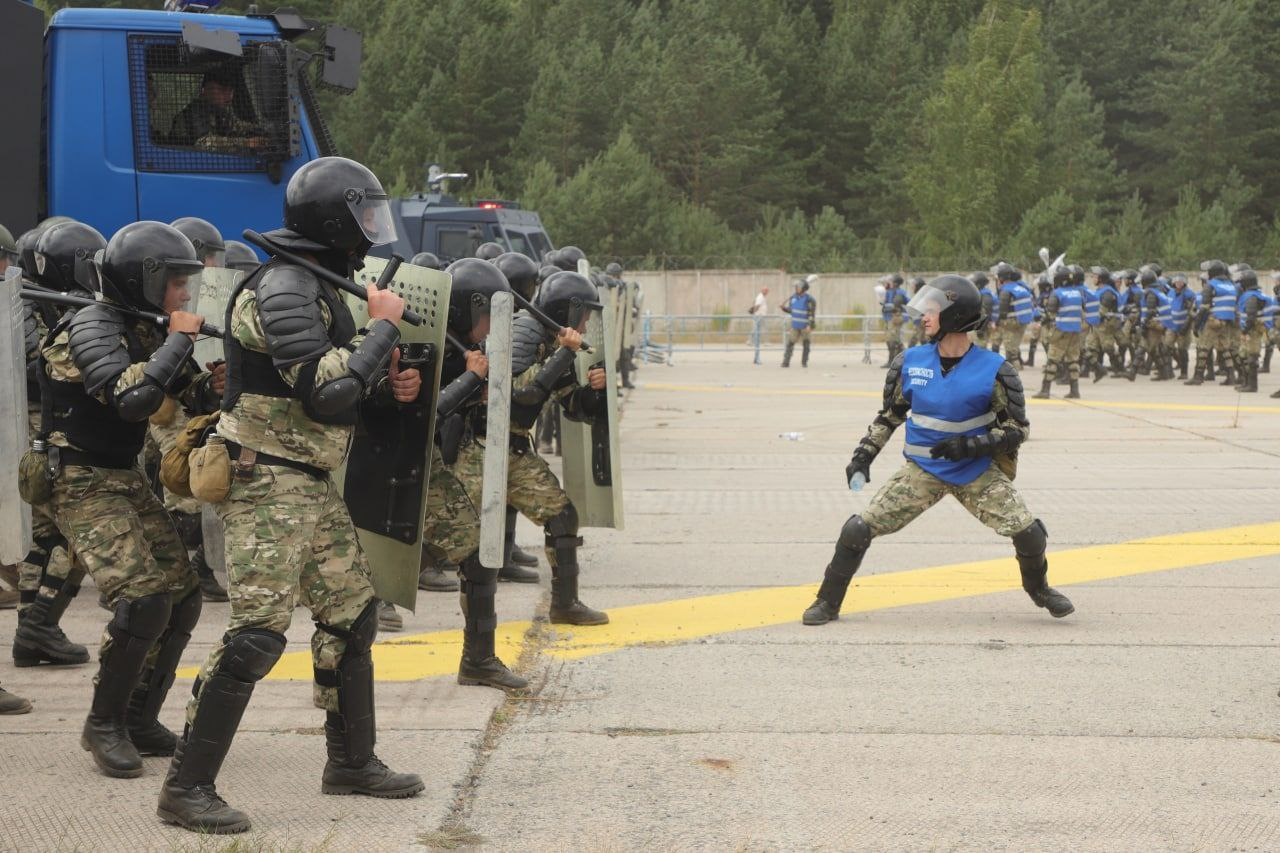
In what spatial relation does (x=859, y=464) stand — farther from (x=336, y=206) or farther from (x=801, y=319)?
(x=801, y=319)

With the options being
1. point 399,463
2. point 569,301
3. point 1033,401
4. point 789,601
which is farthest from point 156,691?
point 1033,401

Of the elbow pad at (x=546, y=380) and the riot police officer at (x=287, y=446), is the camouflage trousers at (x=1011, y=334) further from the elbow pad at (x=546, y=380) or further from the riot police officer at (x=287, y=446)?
the riot police officer at (x=287, y=446)

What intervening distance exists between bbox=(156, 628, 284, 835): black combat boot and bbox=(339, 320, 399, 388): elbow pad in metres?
0.80

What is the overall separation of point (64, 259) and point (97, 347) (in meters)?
1.71

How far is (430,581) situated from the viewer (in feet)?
27.3

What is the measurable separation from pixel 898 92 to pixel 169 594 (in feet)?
192

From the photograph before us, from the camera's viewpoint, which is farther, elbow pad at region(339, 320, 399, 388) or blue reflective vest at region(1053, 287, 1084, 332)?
blue reflective vest at region(1053, 287, 1084, 332)

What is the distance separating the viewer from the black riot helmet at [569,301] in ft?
22.8

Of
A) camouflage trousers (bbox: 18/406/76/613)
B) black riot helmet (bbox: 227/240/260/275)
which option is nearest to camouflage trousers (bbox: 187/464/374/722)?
camouflage trousers (bbox: 18/406/76/613)

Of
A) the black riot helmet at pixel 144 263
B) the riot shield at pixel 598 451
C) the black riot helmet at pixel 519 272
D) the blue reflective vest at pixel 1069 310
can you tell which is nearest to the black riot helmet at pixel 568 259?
the riot shield at pixel 598 451

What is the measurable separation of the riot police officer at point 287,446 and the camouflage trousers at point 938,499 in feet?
10.9

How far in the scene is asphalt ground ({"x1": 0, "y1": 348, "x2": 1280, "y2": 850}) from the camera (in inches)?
179

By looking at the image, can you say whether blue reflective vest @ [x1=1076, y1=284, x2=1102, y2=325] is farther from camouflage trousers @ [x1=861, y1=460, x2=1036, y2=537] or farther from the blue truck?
camouflage trousers @ [x1=861, y1=460, x2=1036, y2=537]

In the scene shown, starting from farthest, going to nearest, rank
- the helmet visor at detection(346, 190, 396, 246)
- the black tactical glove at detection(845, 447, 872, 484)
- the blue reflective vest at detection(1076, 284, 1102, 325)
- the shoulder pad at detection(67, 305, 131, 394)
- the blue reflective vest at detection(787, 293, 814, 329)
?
the blue reflective vest at detection(787, 293, 814, 329), the blue reflective vest at detection(1076, 284, 1102, 325), the black tactical glove at detection(845, 447, 872, 484), the shoulder pad at detection(67, 305, 131, 394), the helmet visor at detection(346, 190, 396, 246)
